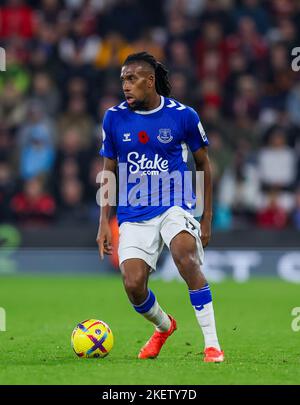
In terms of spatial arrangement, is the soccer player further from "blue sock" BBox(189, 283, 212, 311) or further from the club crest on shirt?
"blue sock" BBox(189, 283, 212, 311)

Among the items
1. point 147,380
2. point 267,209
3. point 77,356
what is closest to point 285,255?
point 267,209

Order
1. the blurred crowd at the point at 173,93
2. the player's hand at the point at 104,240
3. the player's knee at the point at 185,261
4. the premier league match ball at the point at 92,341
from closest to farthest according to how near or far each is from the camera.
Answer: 1. the player's knee at the point at 185,261
2. the player's hand at the point at 104,240
3. the premier league match ball at the point at 92,341
4. the blurred crowd at the point at 173,93

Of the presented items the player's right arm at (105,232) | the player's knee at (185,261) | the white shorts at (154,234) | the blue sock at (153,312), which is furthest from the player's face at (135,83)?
the blue sock at (153,312)

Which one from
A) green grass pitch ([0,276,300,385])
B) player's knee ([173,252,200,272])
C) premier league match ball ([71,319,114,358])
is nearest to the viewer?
green grass pitch ([0,276,300,385])

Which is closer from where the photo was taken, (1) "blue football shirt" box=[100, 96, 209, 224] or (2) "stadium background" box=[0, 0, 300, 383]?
(1) "blue football shirt" box=[100, 96, 209, 224]

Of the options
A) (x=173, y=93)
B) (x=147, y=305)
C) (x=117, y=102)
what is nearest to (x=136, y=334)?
(x=147, y=305)

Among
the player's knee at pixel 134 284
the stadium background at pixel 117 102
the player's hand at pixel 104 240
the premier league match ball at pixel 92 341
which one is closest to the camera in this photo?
the player's knee at pixel 134 284

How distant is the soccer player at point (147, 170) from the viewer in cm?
798

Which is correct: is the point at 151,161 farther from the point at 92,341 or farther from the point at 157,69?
the point at 92,341

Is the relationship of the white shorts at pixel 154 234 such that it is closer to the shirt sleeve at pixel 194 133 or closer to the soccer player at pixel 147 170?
the soccer player at pixel 147 170

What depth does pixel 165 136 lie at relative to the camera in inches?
318

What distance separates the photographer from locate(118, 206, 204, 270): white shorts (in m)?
7.93

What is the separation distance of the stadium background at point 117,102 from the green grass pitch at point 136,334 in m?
0.33

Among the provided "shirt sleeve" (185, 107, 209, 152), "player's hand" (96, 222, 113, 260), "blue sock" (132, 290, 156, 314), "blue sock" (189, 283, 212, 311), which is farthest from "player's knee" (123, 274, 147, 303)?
"shirt sleeve" (185, 107, 209, 152)
